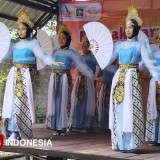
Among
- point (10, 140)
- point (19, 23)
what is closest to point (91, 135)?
point (10, 140)

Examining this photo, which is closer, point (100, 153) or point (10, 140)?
point (100, 153)

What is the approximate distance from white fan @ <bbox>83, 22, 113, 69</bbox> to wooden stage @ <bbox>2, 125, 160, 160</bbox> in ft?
2.92

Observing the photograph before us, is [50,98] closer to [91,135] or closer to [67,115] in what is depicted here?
[67,115]

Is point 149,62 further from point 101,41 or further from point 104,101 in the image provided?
point 104,101

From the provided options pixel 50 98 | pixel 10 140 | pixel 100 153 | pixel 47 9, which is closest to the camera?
pixel 100 153

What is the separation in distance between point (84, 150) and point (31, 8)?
4.30 metres

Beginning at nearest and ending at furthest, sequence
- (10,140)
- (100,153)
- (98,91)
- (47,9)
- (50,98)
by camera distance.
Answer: (100,153), (10,140), (50,98), (98,91), (47,9)

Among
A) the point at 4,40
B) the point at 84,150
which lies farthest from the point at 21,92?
the point at 84,150

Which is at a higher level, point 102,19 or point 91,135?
point 102,19

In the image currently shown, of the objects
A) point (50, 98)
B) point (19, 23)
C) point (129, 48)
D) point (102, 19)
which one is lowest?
point (50, 98)

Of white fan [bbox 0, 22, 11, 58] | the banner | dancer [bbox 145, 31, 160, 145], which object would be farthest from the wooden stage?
the banner

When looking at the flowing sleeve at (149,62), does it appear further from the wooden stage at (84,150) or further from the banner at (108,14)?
the banner at (108,14)

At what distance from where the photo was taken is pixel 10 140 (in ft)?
16.5

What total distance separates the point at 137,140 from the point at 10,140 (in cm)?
144
